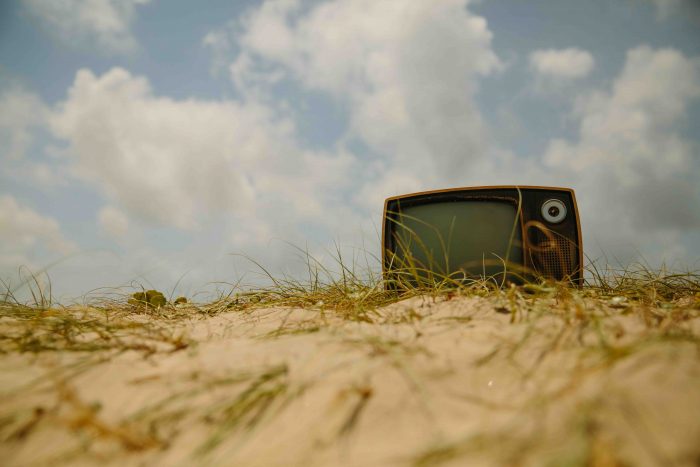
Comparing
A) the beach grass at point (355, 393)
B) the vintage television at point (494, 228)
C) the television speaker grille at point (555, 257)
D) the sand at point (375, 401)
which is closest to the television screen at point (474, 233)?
the vintage television at point (494, 228)

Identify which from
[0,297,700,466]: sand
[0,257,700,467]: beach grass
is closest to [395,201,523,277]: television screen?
[0,257,700,467]: beach grass

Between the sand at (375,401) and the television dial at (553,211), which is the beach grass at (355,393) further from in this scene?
the television dial at (553,211)

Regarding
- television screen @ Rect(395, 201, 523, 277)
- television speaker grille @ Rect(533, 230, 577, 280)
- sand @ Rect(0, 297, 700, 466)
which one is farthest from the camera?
television screen @ Rect(395, 201, 523, 277)

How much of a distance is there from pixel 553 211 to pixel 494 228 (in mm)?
344

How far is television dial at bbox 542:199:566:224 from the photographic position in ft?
7.36

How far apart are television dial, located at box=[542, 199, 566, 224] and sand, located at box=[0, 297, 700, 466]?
1.48 metres

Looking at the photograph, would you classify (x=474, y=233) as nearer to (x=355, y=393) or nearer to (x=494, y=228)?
(x=494, y=228)

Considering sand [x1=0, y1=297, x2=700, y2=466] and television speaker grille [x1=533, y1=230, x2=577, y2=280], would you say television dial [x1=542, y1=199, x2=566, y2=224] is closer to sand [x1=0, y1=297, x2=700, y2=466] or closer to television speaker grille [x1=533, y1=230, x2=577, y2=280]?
television speaker grille [x1=533, y1=230, x2=577, y2=280]

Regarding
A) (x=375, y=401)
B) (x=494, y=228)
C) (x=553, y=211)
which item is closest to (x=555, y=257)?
(x=553, y=211)

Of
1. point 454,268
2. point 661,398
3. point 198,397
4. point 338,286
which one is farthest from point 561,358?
point 454,268

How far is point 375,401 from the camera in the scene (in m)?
0.60

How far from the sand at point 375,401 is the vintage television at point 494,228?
141cm

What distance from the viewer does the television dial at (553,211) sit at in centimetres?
224

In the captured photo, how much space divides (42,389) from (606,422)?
90 cm
